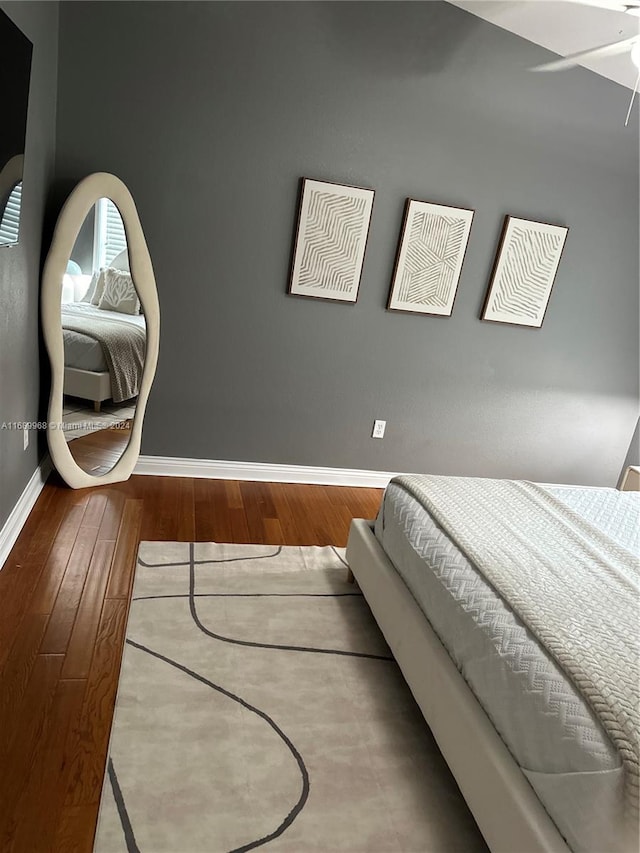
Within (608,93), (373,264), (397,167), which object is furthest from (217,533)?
(608,93)

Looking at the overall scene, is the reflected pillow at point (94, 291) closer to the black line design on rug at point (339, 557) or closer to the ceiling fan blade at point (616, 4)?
the black line design on rug at point (339, 557)

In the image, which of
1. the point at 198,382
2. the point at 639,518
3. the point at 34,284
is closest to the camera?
the point at 639,518

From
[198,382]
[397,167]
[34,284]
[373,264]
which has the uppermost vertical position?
[397,167]

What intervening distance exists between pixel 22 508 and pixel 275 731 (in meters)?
1.57

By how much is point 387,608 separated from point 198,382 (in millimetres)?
1779

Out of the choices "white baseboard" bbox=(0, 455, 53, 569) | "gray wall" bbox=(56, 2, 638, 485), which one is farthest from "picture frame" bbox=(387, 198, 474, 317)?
"white baseboard" bbox=(0, 455, 53, 569)

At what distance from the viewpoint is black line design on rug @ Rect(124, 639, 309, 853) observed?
4.81 feet

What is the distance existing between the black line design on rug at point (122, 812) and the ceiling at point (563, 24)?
355 centimetres

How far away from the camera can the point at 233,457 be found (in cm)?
354

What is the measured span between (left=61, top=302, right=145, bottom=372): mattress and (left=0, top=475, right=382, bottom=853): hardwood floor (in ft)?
2.12

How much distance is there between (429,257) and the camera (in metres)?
3.37

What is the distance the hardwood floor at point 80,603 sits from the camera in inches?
59.2

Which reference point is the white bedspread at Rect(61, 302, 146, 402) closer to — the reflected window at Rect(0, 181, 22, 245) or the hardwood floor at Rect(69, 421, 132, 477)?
the hardwood floor at Rect(69, 421, 132, 477)

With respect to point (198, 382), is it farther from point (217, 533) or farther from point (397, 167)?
point (397, 167)
